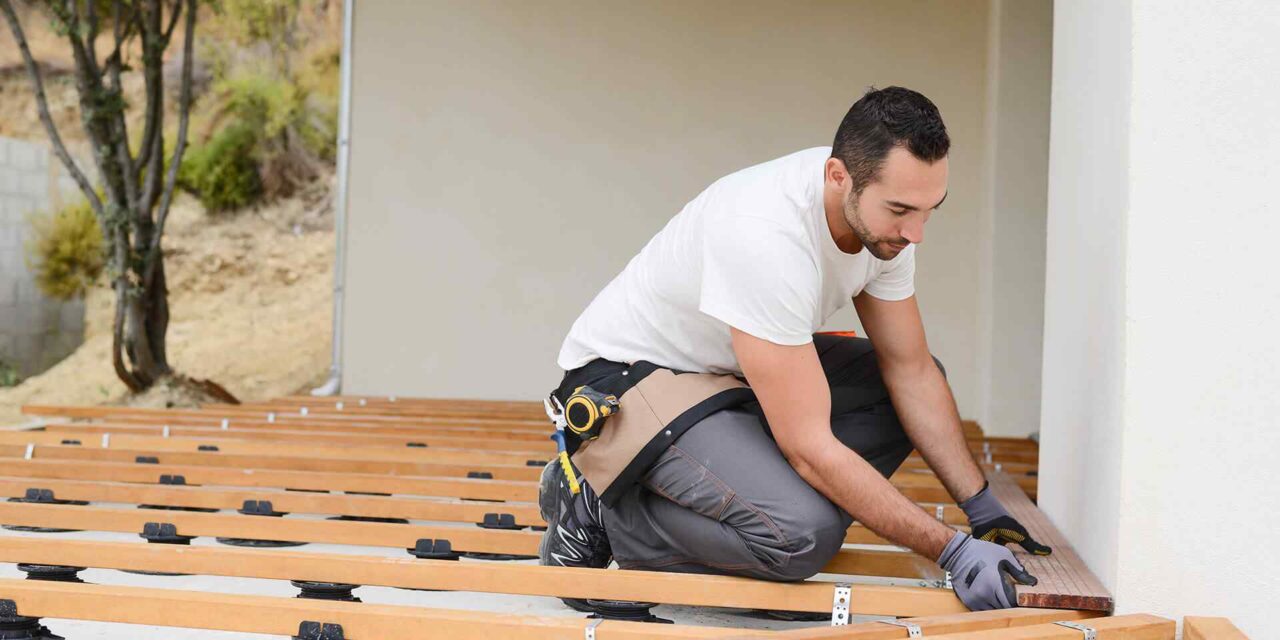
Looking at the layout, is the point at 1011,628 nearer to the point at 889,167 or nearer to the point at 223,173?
the point at 889,167

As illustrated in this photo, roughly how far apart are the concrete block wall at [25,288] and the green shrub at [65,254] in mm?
168

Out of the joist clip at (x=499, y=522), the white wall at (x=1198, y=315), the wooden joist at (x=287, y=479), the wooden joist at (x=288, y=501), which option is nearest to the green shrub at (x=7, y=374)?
the wooden joist at (x=287, y=479)

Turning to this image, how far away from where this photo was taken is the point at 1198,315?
151cm

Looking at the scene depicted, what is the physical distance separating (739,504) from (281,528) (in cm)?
96

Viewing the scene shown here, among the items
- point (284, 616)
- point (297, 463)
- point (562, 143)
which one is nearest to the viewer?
point (284, 616)

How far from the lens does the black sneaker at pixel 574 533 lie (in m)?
1.97

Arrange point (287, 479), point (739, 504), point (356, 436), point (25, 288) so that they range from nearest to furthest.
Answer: point (739, 504) → point (287, 479) → point (356, 436) → point (25, 288)

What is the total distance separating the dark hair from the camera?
162 cm

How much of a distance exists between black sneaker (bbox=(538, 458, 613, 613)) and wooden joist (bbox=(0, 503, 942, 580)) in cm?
15

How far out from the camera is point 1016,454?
355cm

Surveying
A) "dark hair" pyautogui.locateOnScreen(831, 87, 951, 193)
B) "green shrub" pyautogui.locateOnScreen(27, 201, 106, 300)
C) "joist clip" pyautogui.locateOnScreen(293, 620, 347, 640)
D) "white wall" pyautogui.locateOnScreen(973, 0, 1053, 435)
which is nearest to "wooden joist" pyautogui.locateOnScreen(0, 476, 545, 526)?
"joist clip" pyautogui.locateOnScreen(293, 620, 347, 640)

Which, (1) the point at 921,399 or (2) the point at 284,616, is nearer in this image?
(2) the point at 284,616

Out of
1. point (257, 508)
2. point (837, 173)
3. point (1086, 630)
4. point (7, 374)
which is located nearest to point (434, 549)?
point (257, 508)

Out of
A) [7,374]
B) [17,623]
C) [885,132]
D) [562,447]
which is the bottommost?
[7,374]
